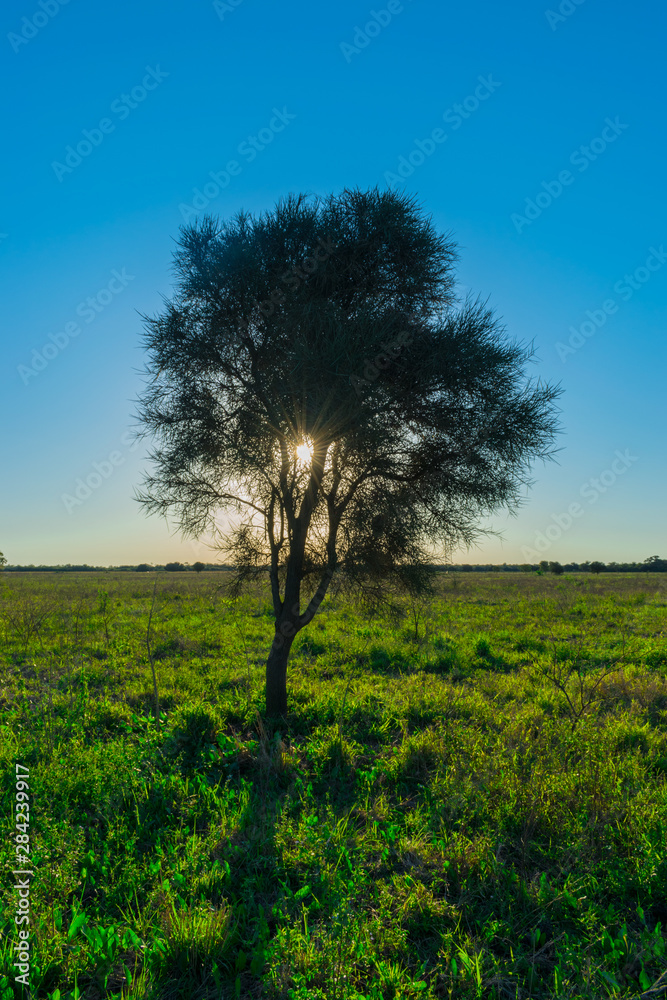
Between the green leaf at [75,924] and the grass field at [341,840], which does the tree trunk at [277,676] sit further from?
the green leaf at [75,924]

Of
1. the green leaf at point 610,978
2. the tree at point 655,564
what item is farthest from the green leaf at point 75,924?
the tree at point 655,564

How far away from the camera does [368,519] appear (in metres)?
8.22

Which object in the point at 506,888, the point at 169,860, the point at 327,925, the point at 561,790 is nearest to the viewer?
the point at 327,925

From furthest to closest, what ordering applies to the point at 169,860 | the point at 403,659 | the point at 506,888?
the point at 403,659, the point at 169,860, the point at 506,888

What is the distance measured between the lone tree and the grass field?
6.81ft

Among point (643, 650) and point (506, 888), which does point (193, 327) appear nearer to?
point (506, 888)

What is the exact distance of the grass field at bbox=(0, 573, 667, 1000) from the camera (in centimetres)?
333

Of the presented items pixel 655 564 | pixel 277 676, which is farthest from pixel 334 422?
pixel 655 564

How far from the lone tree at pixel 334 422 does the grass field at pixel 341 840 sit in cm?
208

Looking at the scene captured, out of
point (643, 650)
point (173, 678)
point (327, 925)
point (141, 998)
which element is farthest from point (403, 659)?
point (141, 998)

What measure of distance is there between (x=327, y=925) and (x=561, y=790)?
2.82 m

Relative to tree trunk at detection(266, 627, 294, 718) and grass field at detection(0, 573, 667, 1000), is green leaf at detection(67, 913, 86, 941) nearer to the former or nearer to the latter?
grass field at detection(0, 573, 667, 1000)

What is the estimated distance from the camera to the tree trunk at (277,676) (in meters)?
8.22

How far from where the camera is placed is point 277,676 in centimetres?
830
